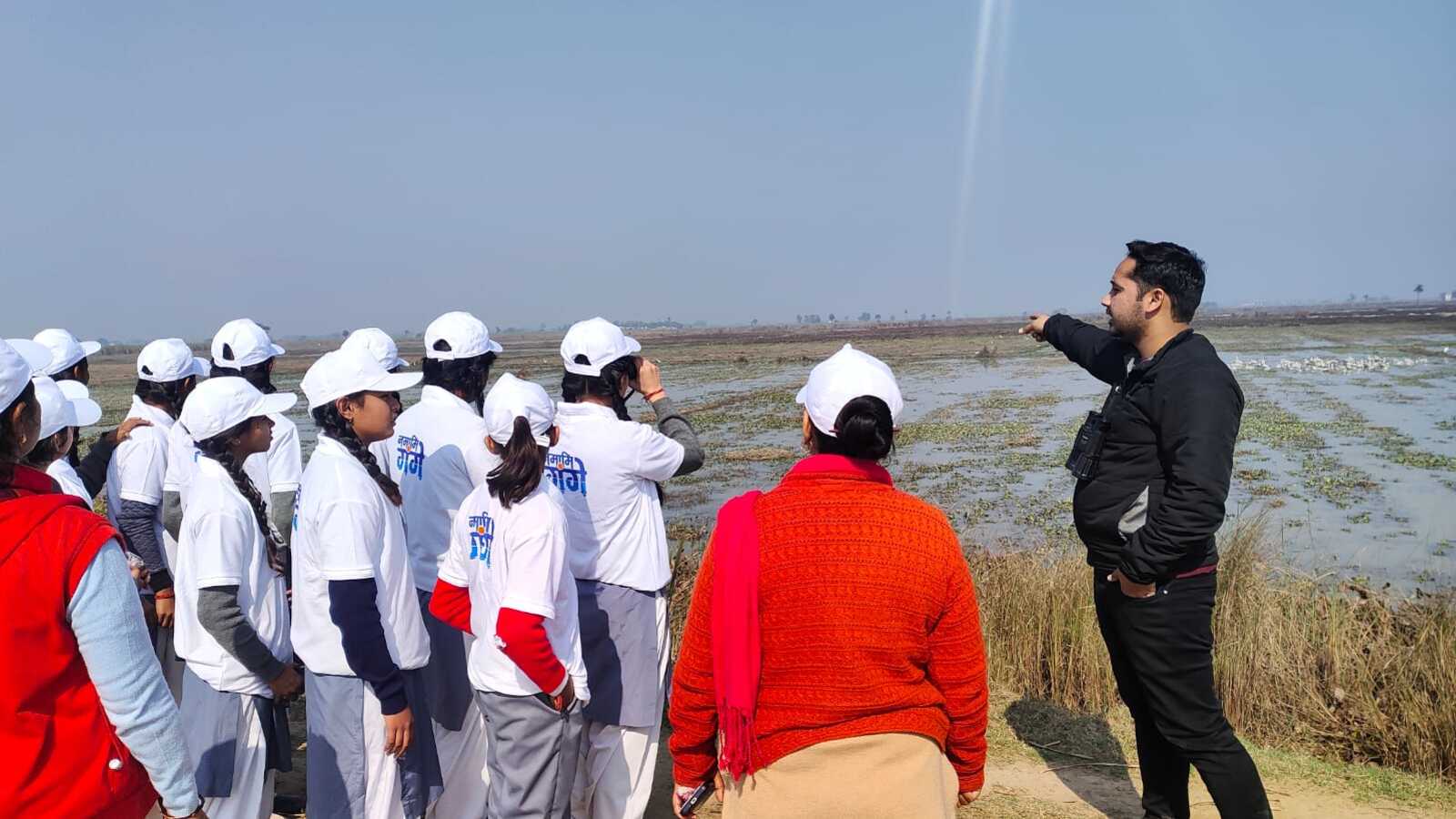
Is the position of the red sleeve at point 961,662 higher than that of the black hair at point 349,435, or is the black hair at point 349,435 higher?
the black hair at point 349,435

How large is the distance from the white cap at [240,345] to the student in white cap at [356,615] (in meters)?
1.94

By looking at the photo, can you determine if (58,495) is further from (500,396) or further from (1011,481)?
(1011,481)

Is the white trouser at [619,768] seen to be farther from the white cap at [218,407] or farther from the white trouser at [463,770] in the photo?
the white cap at [218,407]

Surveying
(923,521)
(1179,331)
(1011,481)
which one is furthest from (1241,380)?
(923,521)

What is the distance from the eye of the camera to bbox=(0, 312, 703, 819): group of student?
9.68 feet

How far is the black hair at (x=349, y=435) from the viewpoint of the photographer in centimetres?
314

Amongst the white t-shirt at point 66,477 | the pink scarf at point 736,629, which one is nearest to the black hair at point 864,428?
the pink scarf at point 736,629

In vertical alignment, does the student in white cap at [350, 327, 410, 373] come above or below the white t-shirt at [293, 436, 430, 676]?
above

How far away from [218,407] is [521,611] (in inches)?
51.7

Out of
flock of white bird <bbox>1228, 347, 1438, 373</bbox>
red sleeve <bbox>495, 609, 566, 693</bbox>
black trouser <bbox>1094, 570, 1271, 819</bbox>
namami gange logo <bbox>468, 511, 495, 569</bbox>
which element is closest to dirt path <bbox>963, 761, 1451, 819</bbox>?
black trouser <bbox>1094, 570, 1271, 819</bbox>

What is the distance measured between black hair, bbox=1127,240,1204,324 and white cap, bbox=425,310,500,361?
2660 millimetres

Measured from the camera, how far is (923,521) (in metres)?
2.19

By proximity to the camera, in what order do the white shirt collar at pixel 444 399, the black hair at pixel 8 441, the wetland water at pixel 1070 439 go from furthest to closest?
the wetland water at pixel 1070 439
the white shirt collar at pixel 444 399
the black hair at pixel 8 441

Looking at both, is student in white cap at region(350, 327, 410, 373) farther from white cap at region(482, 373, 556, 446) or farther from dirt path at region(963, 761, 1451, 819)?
dirt path at region(963, 761, 1451, 819)
